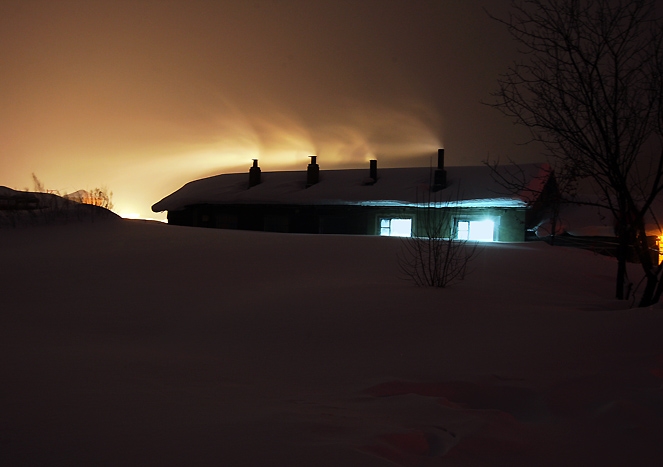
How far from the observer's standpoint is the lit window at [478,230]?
21578 mm

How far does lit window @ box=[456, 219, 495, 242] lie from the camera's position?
21.6 m

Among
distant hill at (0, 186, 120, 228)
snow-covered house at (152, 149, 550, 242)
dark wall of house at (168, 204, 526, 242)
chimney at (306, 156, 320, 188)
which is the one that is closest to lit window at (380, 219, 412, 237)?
snow-covered house at (152, 149, 550, 242)

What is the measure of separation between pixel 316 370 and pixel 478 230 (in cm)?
1848

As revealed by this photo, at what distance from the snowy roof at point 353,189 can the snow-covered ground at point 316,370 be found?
43.0 feet

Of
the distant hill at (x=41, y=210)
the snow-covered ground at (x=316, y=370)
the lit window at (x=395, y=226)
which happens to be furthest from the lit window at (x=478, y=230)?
the distant hill at (x=41, y=210)

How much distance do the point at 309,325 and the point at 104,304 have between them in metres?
3.25

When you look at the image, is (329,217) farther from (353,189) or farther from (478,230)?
(478,230)

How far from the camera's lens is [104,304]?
7.37 metres

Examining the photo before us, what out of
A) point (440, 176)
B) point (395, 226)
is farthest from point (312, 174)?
point (440, 176)

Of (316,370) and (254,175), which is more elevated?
(254,175)

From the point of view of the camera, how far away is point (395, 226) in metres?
23.7

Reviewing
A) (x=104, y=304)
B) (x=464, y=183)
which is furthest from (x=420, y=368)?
(x=464, y=183)

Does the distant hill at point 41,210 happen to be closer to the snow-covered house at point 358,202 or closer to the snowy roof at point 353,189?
the snow-covered house at point 358,202

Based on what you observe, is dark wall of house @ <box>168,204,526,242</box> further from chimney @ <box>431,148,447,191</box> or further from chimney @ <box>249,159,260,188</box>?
chimney @ <box>249,159,260,188</box>
